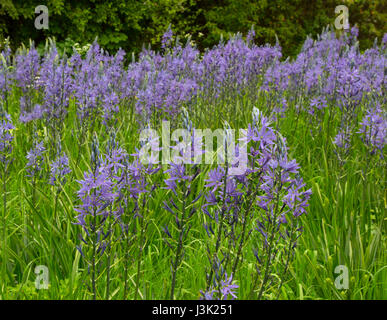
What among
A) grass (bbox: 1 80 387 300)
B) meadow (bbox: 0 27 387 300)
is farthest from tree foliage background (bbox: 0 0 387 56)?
grass (bbox: 1 80 387 300)

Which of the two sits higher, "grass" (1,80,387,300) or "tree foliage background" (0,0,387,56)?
"tree foliage background" (0,0,387,56)

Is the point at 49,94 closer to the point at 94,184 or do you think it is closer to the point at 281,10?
the point at 94,184

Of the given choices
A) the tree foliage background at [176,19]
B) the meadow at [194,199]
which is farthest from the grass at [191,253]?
the tree foliage background at [176,19]

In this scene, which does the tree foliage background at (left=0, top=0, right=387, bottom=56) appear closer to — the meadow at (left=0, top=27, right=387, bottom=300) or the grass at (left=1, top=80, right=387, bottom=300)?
the meadow at (left=0, top=27, right=387, bottom=300)

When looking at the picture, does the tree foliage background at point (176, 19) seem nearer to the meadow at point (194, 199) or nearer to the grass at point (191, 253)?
the meadow at point (194, 199)

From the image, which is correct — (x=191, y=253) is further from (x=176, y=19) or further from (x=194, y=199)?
(x=176, y=19)

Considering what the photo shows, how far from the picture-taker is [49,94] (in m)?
3.83

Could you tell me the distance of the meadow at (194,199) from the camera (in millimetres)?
1945

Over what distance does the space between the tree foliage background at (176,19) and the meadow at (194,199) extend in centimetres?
436

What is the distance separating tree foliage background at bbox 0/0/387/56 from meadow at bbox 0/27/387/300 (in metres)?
4.36

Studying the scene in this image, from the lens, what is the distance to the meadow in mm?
1945

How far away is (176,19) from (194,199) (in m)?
11.8
